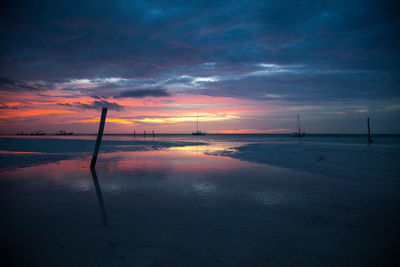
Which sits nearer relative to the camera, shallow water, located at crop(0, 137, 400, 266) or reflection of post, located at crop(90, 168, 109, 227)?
shallow water, located at crop(0, 137, 400, 266)

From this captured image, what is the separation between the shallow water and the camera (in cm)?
355

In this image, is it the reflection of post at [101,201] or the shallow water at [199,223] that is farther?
the reflection of post at [101,201]

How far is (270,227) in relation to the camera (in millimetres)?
4629

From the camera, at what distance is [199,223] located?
4.85 m

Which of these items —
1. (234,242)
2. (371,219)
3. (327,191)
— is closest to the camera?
(234,242)

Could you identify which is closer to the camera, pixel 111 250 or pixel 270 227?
pixel 111 250

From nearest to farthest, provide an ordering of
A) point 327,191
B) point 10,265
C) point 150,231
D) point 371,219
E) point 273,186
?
point 10,265
point 150,231
point 371,219
point 327,191
point 273,186

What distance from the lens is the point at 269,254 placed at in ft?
11.8

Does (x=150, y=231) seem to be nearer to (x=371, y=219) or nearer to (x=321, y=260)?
(x=321, y=260)

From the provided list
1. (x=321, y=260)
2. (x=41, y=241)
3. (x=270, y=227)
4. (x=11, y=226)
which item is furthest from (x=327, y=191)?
(x=11, y=226)

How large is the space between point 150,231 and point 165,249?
0.81 metres

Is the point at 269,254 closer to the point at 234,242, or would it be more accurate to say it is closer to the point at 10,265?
the point at 234,242

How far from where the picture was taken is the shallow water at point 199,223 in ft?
11.7

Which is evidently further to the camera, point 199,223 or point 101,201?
point 101,201
